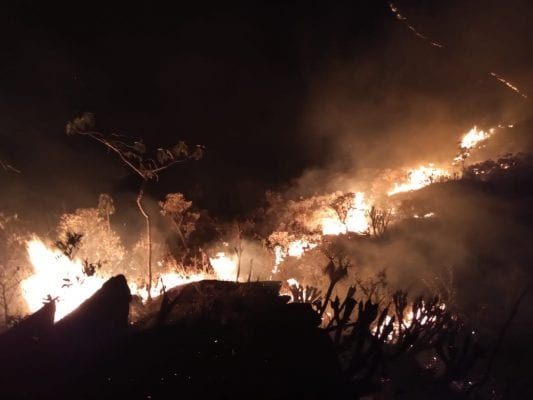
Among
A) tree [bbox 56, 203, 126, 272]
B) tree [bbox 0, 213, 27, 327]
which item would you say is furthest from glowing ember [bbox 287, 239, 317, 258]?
tree [bbox 0, 213, 27, 327]

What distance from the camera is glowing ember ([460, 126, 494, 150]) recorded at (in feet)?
100

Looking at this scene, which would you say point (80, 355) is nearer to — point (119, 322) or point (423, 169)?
point (119, 322)

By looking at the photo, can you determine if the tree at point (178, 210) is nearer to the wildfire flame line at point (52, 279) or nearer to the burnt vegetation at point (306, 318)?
the burnt vegetation at point (306, 318)

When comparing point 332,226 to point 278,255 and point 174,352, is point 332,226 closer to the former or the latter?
point 278,255

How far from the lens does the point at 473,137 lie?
103ft

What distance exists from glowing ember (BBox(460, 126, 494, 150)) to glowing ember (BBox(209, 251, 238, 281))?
1701 centimetres

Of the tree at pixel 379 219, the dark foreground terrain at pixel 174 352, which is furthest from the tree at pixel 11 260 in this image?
the tree at pixel 379 219

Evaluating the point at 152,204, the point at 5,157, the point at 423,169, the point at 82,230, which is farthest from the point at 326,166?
the point at 5,157

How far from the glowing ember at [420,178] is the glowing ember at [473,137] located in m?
2.29

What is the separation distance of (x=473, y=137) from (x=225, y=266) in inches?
757

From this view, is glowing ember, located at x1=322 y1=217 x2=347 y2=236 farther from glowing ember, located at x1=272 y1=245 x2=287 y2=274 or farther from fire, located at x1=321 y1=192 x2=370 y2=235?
glowing ember, located at x1=272 y1=245 x2=287 y2=274

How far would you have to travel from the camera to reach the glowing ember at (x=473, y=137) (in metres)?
30.5

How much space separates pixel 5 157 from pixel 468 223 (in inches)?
910

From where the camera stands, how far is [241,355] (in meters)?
7.14
